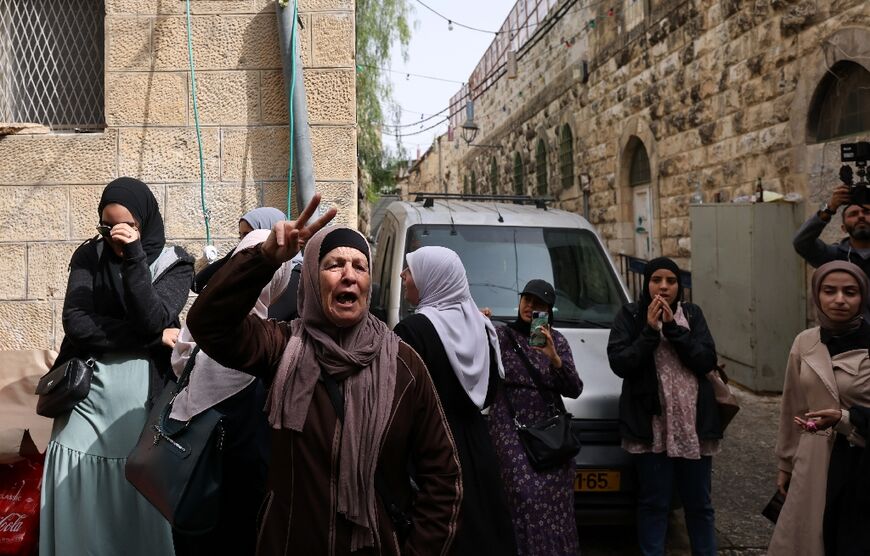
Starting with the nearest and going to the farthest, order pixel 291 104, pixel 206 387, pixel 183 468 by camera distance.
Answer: pixel 183 468 → pixel 206 387 → pixel 291 104

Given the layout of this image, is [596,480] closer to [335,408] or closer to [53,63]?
[335,408]

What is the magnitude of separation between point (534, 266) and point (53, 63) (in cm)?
357

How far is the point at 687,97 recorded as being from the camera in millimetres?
11055

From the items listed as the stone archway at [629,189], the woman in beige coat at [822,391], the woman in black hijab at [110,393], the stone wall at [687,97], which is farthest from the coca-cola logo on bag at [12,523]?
the stone archway at [629,189]

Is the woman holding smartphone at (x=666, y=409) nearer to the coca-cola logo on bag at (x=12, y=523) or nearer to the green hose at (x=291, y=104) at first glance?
the green hose at (x=291, y=104)

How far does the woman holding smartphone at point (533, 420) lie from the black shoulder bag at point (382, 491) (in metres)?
1.20

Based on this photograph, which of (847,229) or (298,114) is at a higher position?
(298,114)

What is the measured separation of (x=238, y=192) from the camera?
199 inches

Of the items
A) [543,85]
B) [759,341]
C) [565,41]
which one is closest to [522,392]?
[759,341]

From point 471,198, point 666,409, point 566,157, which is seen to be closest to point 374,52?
point 566,157

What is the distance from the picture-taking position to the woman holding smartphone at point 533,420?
11.3 ft

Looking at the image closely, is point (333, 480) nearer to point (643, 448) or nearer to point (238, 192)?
point (643, 448)

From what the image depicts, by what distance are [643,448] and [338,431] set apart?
2377 millimetres

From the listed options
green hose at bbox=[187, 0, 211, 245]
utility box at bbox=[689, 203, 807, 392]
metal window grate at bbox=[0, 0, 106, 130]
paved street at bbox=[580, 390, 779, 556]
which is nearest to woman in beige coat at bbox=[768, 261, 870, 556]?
paved street at bbox=[580, 390, 779, 556]
